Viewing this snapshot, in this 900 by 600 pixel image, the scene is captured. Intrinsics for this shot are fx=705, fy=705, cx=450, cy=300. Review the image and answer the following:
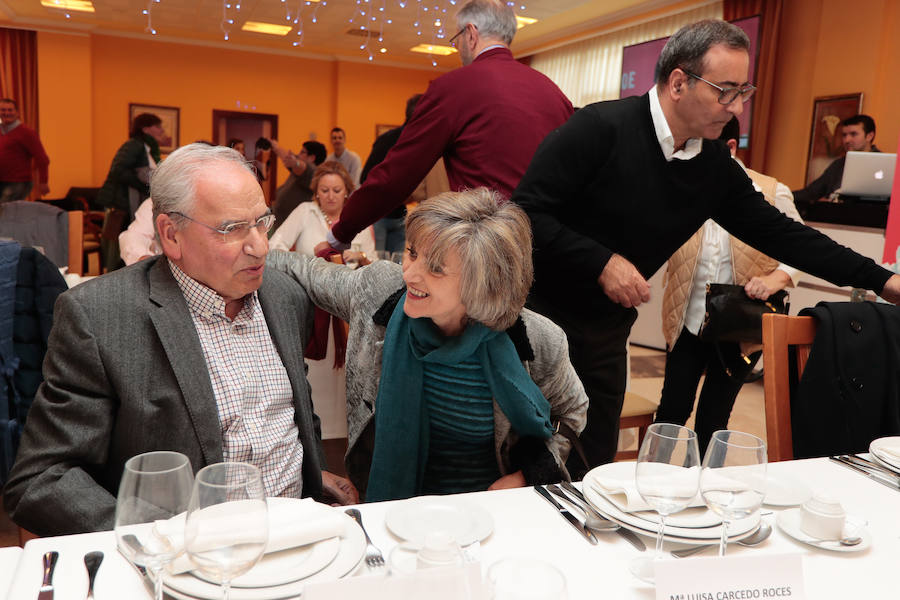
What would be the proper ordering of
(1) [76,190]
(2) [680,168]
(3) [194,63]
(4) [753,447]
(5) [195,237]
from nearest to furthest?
(4) [753,447], (5) [195,237], (2) [680,168], (1) [76,190], (3) [194,63]

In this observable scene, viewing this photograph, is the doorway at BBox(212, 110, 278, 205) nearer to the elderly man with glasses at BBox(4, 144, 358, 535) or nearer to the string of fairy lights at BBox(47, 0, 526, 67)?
the string of fairy lights at BBox(47, 0, 526, 67)

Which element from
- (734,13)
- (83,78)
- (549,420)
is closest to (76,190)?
(83,78)

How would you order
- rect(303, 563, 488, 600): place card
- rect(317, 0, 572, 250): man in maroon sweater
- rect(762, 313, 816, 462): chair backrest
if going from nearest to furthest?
rect(303, 563, 488, 600): place card < rect(762, 313, 816, 462): chair backrest < rect(317, 0, 572, 250): man in maroon sweater

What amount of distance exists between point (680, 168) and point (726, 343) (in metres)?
0.95

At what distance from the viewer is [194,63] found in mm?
11070

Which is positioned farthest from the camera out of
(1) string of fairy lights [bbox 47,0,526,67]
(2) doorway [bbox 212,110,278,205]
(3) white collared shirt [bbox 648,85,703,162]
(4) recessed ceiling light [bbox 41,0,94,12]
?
(2) doorway [bbox 212,110,278,205]

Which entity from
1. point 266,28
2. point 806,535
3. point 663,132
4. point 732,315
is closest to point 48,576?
point 806,535

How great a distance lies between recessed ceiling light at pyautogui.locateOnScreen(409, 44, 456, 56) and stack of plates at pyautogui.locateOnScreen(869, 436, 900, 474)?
1009cm

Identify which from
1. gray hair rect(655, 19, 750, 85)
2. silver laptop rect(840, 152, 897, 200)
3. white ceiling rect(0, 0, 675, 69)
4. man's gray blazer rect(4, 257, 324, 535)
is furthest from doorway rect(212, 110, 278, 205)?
man's gray blazer rect(4, 257, 324, 535)

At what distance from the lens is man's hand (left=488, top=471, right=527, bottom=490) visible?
61.1 inches

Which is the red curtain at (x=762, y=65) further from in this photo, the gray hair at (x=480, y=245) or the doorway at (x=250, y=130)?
the doorway at (x=250, y=130)

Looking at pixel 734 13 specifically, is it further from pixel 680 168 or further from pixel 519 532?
pixel 519 532

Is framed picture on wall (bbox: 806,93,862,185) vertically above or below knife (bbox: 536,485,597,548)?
above

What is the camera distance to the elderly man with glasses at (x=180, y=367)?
120cm
